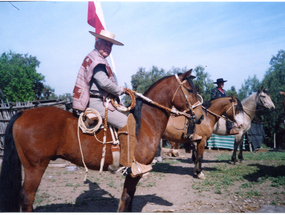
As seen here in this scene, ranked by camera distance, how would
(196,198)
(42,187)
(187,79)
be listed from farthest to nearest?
(42,187)
(196,198)
(187,79)

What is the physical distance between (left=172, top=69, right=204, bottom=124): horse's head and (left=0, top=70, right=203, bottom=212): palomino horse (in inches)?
0.7

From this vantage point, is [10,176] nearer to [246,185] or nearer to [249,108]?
[246,185]

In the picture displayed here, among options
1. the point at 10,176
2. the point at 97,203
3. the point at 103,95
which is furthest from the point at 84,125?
the point at 97,203

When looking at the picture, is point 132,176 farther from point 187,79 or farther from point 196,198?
point 196,198

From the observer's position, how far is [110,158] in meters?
3.10

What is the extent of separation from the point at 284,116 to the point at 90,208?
20593 mm

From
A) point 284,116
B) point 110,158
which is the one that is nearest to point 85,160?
point 110,158

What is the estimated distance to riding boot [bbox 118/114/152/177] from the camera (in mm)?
2957

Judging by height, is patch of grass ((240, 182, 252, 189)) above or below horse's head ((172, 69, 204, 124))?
below

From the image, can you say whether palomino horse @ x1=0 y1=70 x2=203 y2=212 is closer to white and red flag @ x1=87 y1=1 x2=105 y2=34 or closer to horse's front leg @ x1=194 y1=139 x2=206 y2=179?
horse's front leg @ x1=194 y1=139 x2=206 y2=179

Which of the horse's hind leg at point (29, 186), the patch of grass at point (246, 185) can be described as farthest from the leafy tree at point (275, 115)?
the horse's hind leg at point (29, 186)

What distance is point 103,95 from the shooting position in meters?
3.12

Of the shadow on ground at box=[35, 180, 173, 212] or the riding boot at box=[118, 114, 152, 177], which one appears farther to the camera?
the shadow on ground at box=[35, 180, 173, 212]

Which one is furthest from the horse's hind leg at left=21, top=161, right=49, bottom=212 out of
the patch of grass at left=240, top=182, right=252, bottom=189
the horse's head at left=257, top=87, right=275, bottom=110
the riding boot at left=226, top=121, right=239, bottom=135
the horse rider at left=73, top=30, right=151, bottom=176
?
the horse's head at left=257, top=87, right=275, bottom=110
